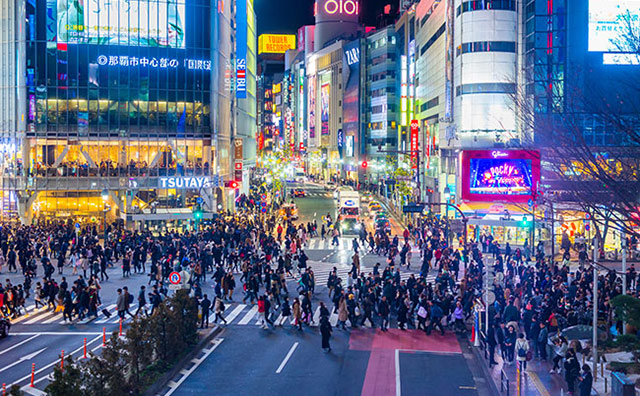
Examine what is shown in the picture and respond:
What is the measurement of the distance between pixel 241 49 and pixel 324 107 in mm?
82872

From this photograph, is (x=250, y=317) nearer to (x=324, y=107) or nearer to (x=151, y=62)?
(x=151, y=62)

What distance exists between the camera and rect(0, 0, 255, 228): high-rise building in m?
65.4

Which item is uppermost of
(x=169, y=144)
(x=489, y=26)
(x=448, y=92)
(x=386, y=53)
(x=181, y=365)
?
(x=386, y=53)

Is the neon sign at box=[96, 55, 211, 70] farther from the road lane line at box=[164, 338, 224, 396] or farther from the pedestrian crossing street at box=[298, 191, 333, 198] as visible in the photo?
the road lane line at box=[164, 338, 224, 396]

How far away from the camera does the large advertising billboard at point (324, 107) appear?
17062 cm

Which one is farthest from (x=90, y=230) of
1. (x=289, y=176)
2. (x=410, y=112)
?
(x=289, y=176)

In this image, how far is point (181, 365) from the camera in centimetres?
2316

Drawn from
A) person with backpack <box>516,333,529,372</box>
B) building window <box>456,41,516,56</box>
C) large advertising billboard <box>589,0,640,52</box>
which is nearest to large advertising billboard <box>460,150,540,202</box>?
building window <box>456,41,516,56</box>

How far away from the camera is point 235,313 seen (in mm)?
31438

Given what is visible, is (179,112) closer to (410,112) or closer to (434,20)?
(434,20)

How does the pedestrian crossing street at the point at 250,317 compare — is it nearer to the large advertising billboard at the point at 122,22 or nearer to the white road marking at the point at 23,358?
the white road marking at the point at 23,358

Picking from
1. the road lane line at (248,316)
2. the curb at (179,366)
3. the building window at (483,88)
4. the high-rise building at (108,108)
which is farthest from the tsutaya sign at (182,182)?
the curb at (179,366)

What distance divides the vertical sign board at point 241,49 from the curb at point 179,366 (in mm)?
60816

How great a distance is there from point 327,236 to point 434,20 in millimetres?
36530
